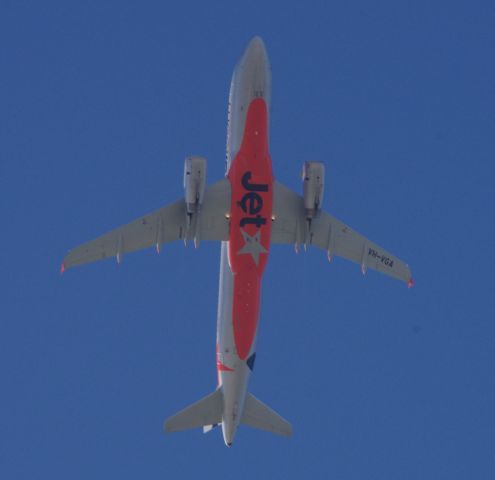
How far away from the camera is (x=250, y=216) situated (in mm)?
51250

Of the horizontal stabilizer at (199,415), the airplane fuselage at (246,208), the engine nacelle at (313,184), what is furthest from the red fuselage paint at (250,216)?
the horizontal stabilizer at (199,415)

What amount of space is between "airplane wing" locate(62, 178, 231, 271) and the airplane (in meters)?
0.05

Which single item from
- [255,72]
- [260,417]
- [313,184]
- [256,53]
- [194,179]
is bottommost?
[260,417]

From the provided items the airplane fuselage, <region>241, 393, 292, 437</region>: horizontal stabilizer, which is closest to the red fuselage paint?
the airplane fuselage

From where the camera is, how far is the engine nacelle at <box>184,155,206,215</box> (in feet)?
164

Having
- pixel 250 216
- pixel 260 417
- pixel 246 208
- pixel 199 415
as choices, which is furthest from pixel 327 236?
pixel 199 415

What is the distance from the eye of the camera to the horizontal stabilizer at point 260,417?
188 feet

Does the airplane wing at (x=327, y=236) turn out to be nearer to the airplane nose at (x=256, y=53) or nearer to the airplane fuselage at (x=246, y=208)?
the airplane fuselage at (x=246, y=208)

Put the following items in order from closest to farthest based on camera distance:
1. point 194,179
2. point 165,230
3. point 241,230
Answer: point 194,179, point 241,230, point 165,230

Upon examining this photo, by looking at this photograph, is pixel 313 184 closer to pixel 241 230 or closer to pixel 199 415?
pixel 241 230

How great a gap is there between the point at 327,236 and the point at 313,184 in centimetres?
432

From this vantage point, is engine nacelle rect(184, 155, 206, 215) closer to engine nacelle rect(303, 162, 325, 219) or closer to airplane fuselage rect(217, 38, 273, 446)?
airplane fuselage rect(217, 38, 273, 446)

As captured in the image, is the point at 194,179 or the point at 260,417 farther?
the point at 260,417

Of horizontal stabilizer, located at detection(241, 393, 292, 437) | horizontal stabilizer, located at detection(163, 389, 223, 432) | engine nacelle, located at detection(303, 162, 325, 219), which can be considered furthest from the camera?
horizontal stabilizer, located at detection(241, 393, 292, 437)
